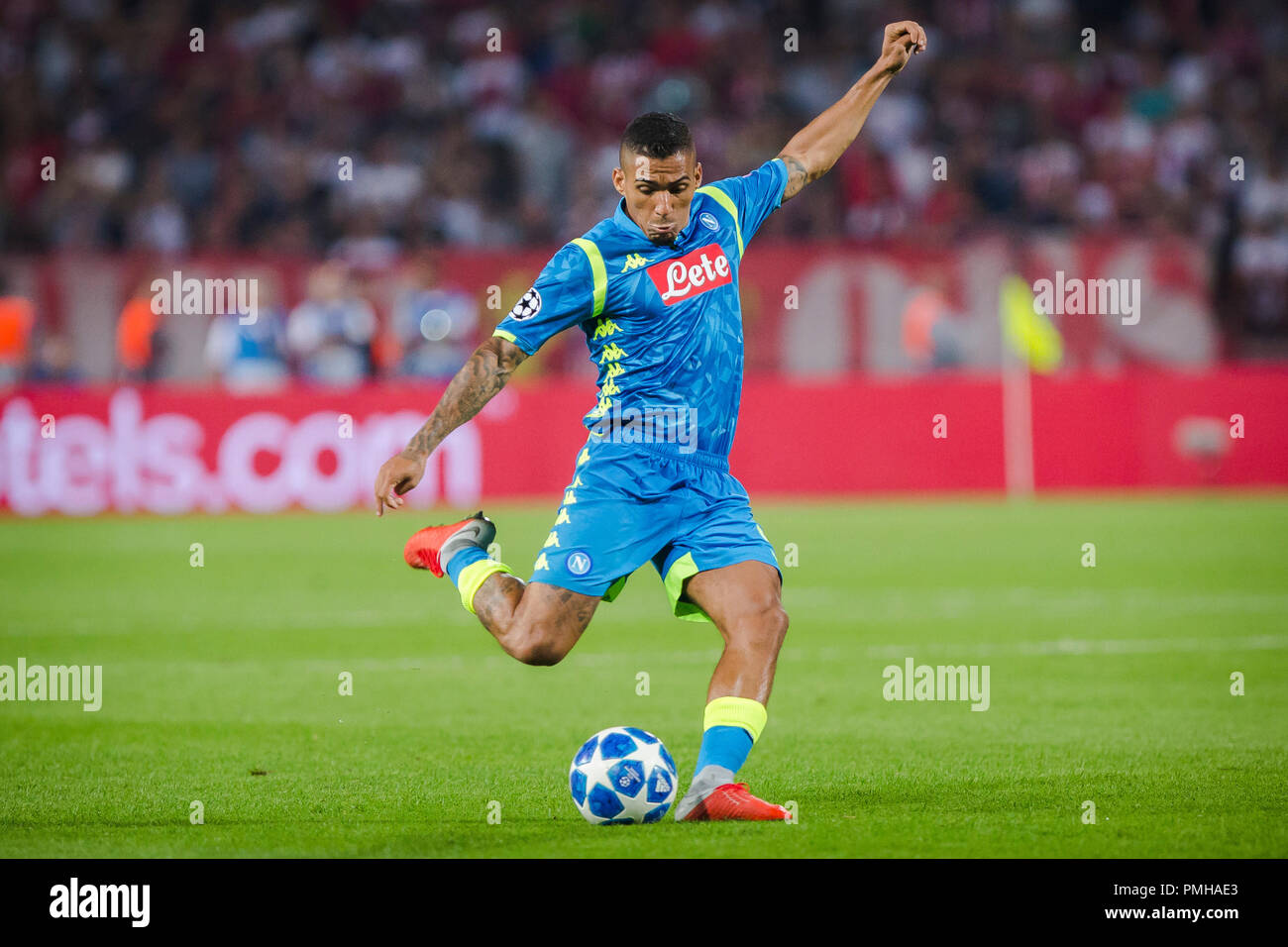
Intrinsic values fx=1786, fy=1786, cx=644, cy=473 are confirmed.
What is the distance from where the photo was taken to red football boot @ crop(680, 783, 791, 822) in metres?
5.80

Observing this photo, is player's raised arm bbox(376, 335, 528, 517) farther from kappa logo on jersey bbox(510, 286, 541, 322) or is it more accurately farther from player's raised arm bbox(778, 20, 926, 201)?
player's raised arm bbox(778, 20, 926, 201)

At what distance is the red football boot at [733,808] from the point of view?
5.80m

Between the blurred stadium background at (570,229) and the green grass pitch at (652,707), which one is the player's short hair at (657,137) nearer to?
the green grass pitch at (652,707)

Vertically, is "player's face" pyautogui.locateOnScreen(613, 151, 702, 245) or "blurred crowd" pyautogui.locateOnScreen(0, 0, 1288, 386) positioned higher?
"blurred crowd" pyautogui.locateOnScreen(0, 0, 1288, 386)

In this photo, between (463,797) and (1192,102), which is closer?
(463,797)

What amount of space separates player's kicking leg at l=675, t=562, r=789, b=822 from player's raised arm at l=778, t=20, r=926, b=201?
1.68m

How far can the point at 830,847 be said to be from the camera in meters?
5.35

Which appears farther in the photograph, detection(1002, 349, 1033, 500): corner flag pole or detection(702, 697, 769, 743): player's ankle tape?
detection(1002, 349, 1033, 500): corner flag pole

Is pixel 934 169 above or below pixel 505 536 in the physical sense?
above

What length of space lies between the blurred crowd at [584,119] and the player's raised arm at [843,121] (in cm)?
1451

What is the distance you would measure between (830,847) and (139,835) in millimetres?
2213

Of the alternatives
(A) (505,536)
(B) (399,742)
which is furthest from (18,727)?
(A) (505,536)

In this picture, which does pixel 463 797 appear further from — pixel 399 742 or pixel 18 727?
pixel 18 727

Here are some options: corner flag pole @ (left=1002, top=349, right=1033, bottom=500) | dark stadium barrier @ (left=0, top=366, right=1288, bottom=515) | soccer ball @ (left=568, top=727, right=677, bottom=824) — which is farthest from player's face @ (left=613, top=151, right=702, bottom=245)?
corner flag pole @ (left=1002, top=349, right=1033, bottom=500)
